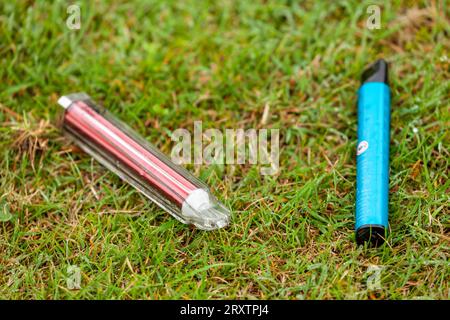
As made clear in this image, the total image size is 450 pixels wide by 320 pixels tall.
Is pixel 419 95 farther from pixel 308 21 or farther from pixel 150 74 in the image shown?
pixel 150 74

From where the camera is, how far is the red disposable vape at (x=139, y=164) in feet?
7.62

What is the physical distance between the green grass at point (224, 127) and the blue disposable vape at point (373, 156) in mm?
93

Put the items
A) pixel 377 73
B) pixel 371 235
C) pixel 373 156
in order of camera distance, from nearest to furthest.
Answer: pixel 371 235 → pixel 373 156 → pixel 377 73

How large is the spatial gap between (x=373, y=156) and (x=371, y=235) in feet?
1.04

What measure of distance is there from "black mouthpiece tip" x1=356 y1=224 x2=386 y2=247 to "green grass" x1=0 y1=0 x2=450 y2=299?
0.03 meters

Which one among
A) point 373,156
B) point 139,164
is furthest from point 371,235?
point 139,164

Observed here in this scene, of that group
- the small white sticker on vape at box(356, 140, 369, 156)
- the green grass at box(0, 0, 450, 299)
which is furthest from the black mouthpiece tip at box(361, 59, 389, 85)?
the small white sticker on vape at box(356, 140, 369, 156)

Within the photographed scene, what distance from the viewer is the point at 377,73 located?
8.60ft

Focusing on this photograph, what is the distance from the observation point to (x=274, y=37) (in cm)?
300

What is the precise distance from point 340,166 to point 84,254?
1041 mm

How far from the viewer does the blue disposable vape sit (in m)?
2.23

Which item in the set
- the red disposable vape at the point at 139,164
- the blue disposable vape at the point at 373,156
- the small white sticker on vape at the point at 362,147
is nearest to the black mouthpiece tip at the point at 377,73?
the blue disposable vape at the point at 373,156

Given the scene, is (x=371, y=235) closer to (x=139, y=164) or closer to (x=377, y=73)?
(x=377, y=73)

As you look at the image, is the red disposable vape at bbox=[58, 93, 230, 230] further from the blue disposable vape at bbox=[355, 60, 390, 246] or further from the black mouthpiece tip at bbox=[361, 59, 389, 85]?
the black mouthpiece tip at bbox=[361, 59, 389, 85]
